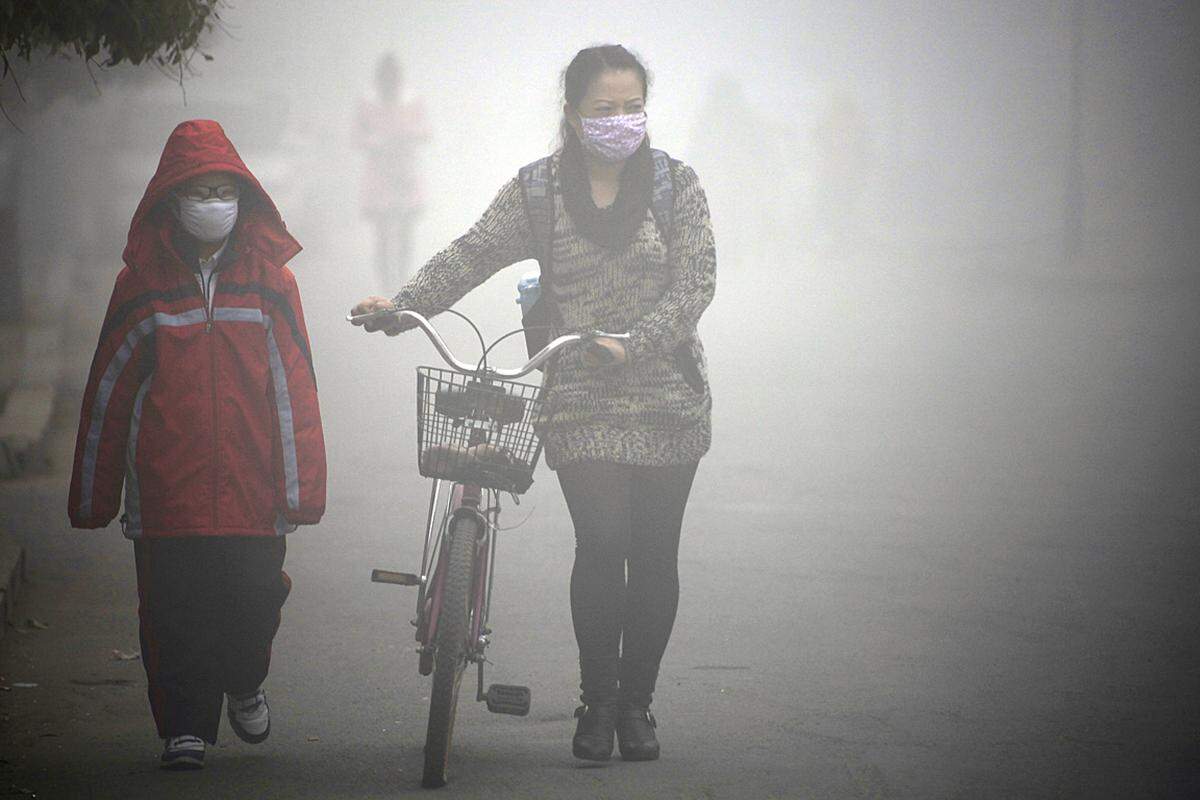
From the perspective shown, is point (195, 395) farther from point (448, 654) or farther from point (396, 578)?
point (448, 654)

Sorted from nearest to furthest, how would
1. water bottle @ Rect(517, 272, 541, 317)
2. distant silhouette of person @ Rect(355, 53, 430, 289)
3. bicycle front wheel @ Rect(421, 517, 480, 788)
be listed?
bicycle front wheel @ Rect(421, 517, 480, 788)
water bottle @ Rect(517, 272, 541, 317)
distant silhouette of person @ Rect(355, 53, 430, 289)

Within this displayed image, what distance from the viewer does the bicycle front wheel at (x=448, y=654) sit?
4.65 m

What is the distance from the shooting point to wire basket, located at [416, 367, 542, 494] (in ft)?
15.9

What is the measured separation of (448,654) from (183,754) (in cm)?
86

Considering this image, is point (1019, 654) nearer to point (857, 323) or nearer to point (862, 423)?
point (862, 423)

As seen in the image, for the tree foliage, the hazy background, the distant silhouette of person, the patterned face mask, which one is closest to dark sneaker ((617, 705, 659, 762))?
the hazy background

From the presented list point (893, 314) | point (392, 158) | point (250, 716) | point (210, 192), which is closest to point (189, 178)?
point (210, 192)

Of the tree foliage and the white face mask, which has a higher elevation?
the tree foliage

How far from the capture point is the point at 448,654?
4680 mm

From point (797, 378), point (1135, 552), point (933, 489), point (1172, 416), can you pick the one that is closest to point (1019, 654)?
point (1135, 552)

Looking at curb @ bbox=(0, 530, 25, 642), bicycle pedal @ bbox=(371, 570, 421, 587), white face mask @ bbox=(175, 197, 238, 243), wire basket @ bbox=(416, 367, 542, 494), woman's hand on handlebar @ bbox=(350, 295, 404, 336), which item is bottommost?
curb @ bbox=(0, 530, 25, 642)

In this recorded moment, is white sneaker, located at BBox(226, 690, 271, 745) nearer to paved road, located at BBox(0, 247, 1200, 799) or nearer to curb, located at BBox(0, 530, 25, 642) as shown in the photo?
paved road, located at BBox(0, 247, 1200, 799)

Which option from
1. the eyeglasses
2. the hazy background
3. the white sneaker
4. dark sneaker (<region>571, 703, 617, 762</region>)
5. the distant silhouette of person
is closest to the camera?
the eyeglasses

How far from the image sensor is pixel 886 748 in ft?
17.6
